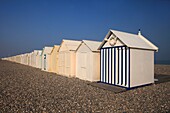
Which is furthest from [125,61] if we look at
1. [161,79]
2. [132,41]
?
[161,79]

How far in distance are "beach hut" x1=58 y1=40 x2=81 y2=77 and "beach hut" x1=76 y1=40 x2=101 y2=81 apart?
3.78 ft

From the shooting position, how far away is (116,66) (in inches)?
372

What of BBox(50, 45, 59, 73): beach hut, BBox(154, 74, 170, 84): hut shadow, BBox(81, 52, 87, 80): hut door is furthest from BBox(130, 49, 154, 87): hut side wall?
BBox(50, 45, 59, 73): beach hut

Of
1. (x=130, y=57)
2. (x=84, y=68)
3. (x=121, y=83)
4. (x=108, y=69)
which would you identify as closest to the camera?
(x=130, y=57)

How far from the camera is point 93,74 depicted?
1195cm

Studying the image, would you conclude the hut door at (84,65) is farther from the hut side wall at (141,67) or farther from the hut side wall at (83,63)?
the hut side wall at (141,67)

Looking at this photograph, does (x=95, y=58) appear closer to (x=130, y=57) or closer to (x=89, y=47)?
(x=89, y=47)

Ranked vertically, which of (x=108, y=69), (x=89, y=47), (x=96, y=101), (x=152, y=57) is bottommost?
(x=96, y=101)

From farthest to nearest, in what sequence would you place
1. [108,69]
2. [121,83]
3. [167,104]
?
[108,69] → [121,83] → [167,104]

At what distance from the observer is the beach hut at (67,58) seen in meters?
14.6

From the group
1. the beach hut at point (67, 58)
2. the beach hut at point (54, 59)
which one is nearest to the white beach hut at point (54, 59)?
the beach hut at point (54, 59)

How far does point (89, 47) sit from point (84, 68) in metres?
2.21

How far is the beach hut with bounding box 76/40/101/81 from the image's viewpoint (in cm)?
1192

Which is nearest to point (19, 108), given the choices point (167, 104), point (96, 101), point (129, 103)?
point (96, 101)
